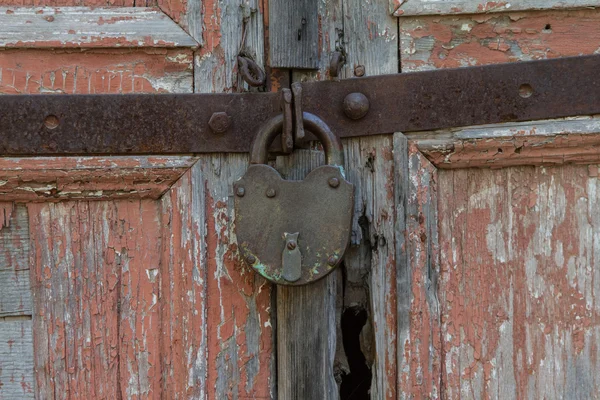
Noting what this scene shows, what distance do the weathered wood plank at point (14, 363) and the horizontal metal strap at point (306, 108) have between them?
0.79ft

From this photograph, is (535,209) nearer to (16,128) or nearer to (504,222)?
(504,222)

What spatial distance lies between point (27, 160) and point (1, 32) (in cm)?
17

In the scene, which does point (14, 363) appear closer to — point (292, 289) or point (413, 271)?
point (292, 289)

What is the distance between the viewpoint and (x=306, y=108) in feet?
2.65

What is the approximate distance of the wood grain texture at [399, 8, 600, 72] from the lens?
2.69 feet

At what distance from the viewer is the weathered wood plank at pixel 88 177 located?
809 millimetres

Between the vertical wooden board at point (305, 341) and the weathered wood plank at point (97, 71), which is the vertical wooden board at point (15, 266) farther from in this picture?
the vertical wooden board at point (305, 341)

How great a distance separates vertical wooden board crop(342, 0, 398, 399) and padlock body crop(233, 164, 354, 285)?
9 centimetres

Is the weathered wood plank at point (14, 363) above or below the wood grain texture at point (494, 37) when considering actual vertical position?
below

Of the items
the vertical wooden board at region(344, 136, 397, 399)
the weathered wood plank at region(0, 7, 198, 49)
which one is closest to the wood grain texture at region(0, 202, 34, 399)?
the weathered wood plank at region(0, 7, 198, 49)

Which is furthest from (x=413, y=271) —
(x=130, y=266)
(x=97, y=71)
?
(x=97, y=71)

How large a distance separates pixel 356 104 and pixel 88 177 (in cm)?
36

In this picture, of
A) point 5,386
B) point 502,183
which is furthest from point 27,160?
point 502,183

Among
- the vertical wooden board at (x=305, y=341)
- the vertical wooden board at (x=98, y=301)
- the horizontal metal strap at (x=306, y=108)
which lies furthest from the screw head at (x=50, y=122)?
the vertical wooden board at (x=305, y=341)
